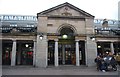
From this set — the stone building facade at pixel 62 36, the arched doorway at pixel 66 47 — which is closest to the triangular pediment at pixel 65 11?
the stone building facade at pixel 62 36

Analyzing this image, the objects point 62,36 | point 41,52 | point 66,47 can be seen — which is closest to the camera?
point 41,52

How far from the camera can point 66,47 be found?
97.1 ft

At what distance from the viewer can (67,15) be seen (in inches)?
1094

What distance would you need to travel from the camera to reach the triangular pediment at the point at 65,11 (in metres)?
27.6

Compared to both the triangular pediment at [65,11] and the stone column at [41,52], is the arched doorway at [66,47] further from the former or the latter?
the stone column at [41,52]

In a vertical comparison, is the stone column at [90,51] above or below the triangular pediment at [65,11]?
below

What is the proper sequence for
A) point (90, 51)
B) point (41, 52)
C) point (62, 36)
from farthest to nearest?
point (62, 36)
point (90, 51)
point (41, 52)

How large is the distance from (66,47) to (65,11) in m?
5.71

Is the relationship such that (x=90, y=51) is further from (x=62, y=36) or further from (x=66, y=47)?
(x=62, y=36)

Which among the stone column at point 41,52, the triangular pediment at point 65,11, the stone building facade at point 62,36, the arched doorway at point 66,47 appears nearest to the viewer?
the stone column at point 41,52

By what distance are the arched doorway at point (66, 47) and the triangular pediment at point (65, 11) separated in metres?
2.29

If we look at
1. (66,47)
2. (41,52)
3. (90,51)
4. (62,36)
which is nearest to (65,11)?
(62,36)

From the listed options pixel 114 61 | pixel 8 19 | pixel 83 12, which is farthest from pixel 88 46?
pixel 8 19

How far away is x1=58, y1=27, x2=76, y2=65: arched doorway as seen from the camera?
28.0 meters
